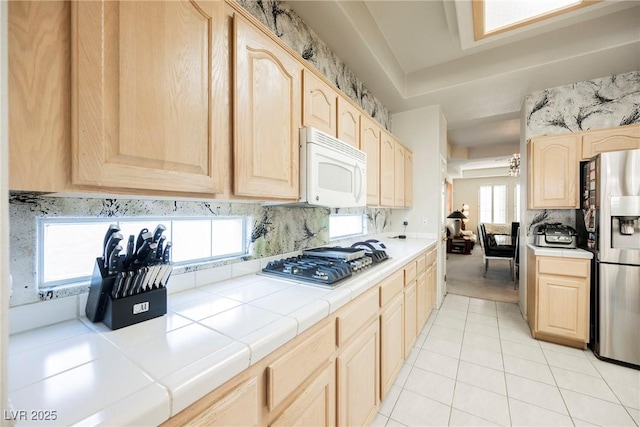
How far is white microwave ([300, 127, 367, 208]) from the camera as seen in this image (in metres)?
1.33

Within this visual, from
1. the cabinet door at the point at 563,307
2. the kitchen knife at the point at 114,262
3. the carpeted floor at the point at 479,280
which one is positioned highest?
the kitchen knife at the point at 114,262

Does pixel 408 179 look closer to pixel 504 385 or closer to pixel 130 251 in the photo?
pixel 504 385

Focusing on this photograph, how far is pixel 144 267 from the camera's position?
2.73 feet

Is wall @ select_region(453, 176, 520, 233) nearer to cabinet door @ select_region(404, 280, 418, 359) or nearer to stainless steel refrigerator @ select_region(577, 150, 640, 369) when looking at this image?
stainless steel refrigerator @ select_region(577, 150, 640, 369)

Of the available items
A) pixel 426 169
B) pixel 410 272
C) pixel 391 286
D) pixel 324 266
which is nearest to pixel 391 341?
pixel 391 286

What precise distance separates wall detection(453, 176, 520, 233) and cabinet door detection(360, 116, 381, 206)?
8561 mm

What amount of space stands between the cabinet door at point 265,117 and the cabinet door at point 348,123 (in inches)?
17.2

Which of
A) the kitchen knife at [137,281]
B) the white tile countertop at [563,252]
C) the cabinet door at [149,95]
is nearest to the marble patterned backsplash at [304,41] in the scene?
the cabinet door at [149,95]

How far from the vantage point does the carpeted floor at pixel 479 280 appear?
3.87 meters

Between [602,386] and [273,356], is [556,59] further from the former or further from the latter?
[273,356]

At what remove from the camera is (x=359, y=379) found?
1.29 m

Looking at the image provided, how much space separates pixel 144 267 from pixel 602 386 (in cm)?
301

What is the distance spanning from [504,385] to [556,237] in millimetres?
1605

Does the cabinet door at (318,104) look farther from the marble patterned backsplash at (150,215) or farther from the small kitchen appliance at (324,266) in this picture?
the small kitchen appliance at (324,266)
